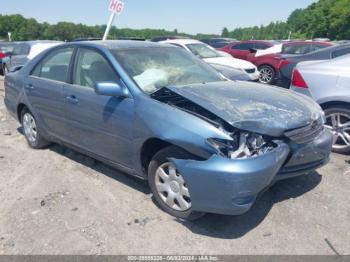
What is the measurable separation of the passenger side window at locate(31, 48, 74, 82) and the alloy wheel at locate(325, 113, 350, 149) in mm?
3621

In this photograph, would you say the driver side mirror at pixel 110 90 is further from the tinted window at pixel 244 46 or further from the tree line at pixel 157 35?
the tree line at pixel 157 35

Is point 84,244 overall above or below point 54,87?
below

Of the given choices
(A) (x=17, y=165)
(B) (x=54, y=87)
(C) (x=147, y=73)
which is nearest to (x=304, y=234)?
(C) (x=147, y=73)

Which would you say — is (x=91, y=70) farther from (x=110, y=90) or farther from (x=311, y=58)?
(x=311, y=58)

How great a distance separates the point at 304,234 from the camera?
127 inches

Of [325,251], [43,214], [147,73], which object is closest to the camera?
[325,251]

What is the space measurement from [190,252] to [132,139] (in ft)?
4.09

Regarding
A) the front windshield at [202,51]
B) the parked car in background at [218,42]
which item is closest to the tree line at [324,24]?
the parked car in background at [218,42]

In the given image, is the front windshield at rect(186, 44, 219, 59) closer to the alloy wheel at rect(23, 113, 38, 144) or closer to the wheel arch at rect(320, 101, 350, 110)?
the wheel arch at rect(320, 101, 350, 110)

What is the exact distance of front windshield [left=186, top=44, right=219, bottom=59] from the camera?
37.3 feet

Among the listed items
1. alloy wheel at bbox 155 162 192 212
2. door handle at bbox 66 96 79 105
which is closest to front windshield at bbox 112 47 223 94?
door handle at bbox 66 96 79 105

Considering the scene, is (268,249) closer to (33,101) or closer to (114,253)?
(114,253)

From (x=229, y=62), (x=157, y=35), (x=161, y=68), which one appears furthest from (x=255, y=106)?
(x=157, y=35)

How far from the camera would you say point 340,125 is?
5.09m
